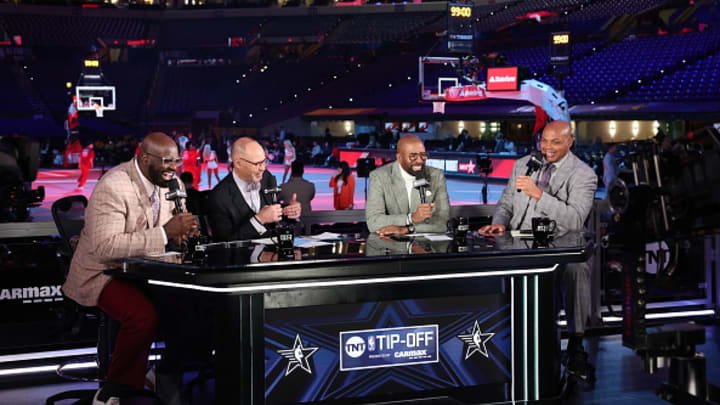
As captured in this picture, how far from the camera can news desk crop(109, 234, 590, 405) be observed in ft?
10.7

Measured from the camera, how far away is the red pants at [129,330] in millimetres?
3432

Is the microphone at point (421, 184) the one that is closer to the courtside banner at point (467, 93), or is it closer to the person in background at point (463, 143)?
the courtside banner at point (467, 93)

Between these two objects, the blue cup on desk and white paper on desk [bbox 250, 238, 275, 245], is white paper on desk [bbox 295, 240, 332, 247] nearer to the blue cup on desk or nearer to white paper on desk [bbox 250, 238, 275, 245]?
white paper on desk [bbox 250, 238, 275, 245]

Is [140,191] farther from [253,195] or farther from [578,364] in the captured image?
[578,364]

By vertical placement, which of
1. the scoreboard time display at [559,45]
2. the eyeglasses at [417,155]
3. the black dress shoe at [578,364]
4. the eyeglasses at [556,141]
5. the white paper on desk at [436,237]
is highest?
the scoreboard time display at [559,45]

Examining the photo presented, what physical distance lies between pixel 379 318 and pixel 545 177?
1.53 m

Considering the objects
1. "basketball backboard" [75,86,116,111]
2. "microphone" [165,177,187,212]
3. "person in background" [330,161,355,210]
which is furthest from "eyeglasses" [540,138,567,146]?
"basketball backboard" [75,86,116,111]

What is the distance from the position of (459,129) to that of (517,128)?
311cm

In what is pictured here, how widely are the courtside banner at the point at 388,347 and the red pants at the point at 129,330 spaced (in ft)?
2.91

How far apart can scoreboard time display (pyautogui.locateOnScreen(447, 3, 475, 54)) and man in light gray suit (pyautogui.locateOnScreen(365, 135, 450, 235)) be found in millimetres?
8935

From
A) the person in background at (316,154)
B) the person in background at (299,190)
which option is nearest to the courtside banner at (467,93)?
the person in background at (299,190)

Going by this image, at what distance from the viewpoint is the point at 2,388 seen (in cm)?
436

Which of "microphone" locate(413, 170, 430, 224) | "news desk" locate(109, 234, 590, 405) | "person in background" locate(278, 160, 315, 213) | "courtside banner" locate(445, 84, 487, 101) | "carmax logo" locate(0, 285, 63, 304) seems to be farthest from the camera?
"courtside banner" locate(445, 84, 487, 101)

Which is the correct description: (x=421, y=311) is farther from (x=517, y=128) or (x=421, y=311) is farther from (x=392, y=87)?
(x=392, y=87)
